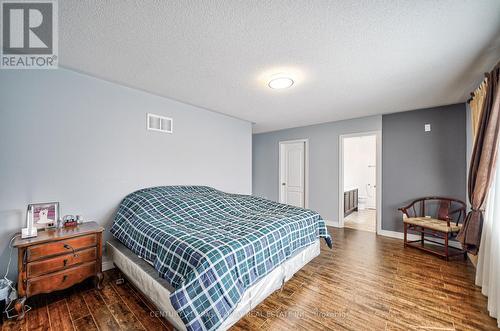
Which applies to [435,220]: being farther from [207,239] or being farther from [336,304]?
[207,239]

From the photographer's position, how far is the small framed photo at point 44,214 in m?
2.00

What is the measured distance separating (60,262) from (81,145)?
1.24 metres

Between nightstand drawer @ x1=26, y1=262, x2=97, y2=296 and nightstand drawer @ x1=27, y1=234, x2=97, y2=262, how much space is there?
7.2 inches

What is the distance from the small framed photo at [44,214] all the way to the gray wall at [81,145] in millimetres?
103

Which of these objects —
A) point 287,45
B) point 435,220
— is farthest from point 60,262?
point 435,220

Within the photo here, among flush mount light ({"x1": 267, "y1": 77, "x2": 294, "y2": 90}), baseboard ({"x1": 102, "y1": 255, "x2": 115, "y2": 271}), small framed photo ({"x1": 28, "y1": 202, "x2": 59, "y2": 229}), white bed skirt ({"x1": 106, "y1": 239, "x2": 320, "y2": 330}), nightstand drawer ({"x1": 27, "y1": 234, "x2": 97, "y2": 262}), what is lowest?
baseboard ({"x1": 102, "y1": 255, "x2": 115, "y2": 271})

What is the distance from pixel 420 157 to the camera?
3.62m

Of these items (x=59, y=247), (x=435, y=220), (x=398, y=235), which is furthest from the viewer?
(x=398, y=235)

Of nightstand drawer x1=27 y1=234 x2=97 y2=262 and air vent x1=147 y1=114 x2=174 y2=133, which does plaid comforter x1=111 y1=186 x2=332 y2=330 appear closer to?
nightstand drawer x1=27 y1=234 x2=97 y2=262

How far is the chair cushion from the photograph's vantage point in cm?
281

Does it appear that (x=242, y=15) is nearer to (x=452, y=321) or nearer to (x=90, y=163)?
(x=90, y=163)
